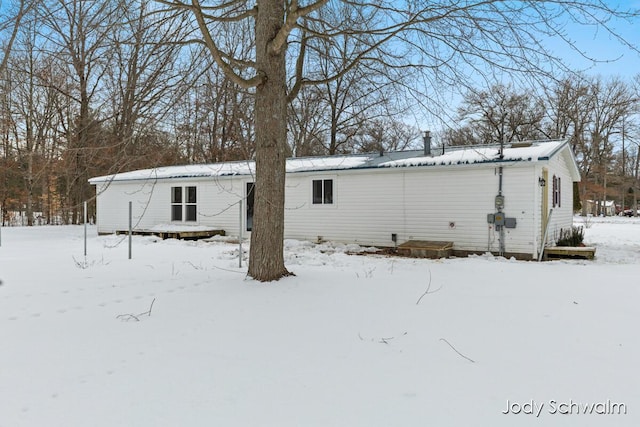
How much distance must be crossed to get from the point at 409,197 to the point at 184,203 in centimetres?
814

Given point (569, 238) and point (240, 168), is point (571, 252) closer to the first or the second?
point (569, 238)

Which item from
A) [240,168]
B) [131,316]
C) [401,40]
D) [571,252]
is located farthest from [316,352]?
[240,168]

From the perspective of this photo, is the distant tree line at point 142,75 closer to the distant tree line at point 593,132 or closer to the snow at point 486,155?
the snow at point 486,155

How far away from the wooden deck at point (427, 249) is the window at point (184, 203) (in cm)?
792

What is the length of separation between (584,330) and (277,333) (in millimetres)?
2677

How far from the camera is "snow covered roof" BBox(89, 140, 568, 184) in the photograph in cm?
940

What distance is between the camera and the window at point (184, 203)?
47.3 ft

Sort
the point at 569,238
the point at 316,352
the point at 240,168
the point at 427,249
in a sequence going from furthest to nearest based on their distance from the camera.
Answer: the point at 240,168 → the point at 569,238 → the point at 427,249 → the point at 316,352

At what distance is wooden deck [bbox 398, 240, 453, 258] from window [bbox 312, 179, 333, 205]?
2979 millimetres

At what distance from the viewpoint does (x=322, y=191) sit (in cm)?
1210

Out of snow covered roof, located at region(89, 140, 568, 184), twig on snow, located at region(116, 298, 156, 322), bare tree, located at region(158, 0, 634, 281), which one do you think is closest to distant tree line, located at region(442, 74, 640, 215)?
snow covered roof, located at region(89, 140, 568, 184)

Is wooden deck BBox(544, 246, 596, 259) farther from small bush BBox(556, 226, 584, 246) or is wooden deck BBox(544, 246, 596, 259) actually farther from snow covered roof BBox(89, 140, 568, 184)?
snow covered roof BBox(89, 140, 568, 184)

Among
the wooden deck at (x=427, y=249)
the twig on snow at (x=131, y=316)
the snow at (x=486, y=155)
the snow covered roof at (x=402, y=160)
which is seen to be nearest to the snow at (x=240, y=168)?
the snow covered roof at (x=402, y=160)

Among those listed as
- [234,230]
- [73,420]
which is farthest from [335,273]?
[234,230]
